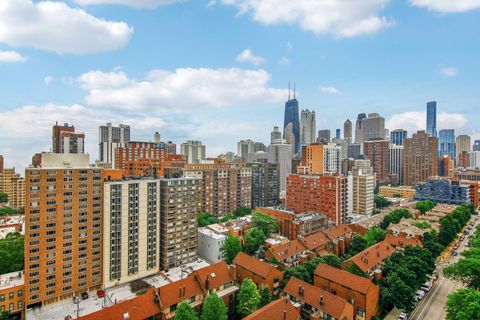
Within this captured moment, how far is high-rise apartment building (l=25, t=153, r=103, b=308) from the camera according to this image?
1678 inches

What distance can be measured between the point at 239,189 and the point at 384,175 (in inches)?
5139

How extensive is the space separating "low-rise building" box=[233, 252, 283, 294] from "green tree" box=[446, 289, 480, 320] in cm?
2337

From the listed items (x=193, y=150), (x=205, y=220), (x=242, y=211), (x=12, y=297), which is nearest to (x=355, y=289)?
(x=205, y=220)

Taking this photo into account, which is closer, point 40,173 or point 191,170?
point 40,173

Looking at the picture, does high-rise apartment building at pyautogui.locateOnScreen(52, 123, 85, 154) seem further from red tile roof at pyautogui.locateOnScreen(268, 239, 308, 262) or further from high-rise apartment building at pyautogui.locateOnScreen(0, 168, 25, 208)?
red tile roof at pyautogui.locateOnScreen(268, 239, 308, 262)

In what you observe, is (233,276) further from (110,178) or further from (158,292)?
(110,178)

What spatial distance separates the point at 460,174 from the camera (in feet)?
509

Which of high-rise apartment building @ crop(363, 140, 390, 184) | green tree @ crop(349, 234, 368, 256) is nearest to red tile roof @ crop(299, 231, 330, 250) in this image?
green tree @ crop(349, 234, 368, 256)

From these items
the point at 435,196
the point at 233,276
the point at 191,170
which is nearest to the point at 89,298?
the point at 233,276

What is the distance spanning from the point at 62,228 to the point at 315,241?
50612 mm

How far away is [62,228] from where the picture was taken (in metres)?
45.2

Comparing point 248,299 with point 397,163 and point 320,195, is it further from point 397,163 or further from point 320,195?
point 397,163

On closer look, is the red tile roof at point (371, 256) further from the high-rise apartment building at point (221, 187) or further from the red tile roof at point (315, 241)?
the high-rise apartment building at point (221, 187)

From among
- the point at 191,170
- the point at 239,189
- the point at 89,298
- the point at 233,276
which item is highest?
the point at 191,170
